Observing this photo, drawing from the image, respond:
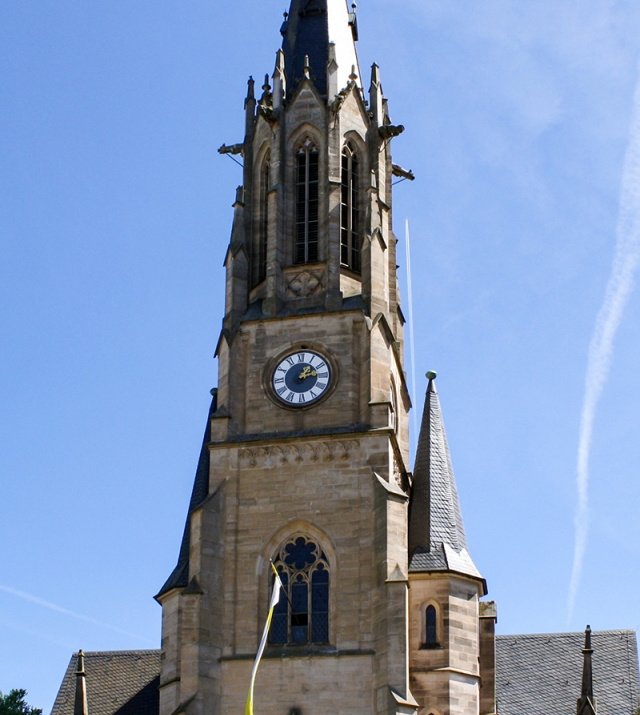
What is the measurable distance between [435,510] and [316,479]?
367cm

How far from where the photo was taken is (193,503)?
46688mm

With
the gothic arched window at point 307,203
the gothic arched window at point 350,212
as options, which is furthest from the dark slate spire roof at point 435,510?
the gothic arched window at point 307,203

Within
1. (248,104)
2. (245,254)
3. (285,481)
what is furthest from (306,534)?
A: (248,104)

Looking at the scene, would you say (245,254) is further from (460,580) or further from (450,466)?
(460,580)

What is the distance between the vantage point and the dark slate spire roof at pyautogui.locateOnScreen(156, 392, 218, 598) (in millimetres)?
45031

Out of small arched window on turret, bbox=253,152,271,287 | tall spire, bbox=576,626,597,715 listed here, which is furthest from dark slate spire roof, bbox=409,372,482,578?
small arched window on turret, bbox=253,152,271,287

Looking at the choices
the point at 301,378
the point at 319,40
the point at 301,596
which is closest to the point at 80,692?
the point at 301,596

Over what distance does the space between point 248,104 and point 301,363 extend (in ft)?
33.2

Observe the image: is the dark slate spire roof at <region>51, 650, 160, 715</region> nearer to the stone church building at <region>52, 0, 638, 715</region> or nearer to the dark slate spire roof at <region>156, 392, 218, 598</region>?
the stone church building at <region>52, 0, 638, 715</region>

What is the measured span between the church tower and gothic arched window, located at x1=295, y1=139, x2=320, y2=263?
6 centimetres

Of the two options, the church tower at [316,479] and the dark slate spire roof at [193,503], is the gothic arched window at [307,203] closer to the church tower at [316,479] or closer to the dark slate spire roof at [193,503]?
the church tower at [316,479]

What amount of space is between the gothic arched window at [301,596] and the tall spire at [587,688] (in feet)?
24.1

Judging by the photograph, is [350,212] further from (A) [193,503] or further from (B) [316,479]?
(A) [193,503]

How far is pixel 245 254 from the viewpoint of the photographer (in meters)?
49.5
